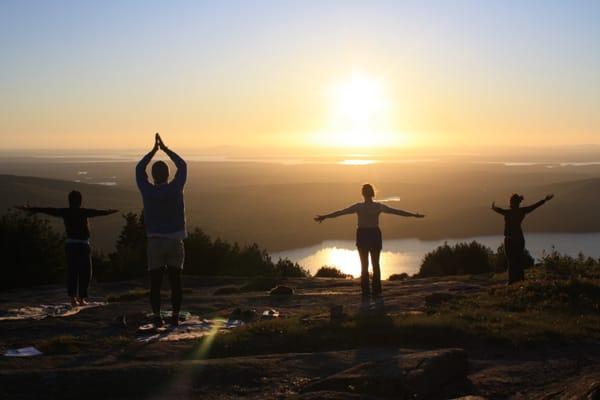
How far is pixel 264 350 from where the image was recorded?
26.2 ft

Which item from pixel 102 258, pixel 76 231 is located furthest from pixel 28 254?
pixel 76 231

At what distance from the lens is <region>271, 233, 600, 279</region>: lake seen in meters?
46.5

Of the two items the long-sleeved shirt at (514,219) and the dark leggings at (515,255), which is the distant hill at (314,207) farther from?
the long-sleeved shirt at (514,219)

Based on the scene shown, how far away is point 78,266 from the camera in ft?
37.6

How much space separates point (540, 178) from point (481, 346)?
140 meters

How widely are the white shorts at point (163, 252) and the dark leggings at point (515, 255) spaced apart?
7140 millimetres

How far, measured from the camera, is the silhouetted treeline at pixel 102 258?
2228cm

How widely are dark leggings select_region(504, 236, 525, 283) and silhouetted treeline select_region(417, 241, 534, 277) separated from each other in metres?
10.2

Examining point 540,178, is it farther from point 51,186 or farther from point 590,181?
point 51,186

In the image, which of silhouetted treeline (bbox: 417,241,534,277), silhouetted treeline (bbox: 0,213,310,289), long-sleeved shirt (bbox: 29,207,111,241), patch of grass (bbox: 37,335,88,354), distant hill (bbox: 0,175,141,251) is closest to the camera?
patch of grass (bbox: 37,335,88,354)

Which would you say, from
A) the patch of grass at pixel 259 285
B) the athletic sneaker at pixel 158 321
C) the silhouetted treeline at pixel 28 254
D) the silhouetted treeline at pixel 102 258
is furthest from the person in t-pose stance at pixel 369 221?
the silhouetted treeline at pixel 28 254

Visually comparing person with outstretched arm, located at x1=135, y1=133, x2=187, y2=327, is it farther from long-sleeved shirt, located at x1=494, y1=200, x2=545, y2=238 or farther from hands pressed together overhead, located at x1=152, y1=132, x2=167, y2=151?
long-sleeved shirt, located at x1=494, y1=200, x2=545, y2=238

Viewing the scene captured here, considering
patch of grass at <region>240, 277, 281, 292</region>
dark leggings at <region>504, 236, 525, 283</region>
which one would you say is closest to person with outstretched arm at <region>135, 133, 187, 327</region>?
dark leggings at <region>504, 236, 525, 283</region>

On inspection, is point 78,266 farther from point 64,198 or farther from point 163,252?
point 64,198
